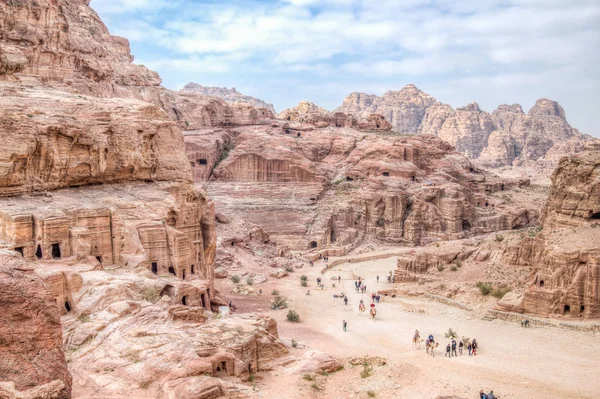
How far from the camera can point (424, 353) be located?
24375mm

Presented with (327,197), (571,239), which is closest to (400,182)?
(327,197)

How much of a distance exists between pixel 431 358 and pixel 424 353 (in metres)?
0.88

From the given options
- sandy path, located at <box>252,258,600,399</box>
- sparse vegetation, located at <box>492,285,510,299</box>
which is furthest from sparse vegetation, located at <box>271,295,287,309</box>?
sparse vegetation, located at <box>492,285,510,299</box>

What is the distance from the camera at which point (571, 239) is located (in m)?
29.6

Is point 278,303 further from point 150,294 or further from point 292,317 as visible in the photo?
point 150,294

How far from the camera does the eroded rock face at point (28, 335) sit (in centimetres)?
851

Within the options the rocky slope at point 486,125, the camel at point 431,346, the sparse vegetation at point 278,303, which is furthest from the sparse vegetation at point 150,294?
the rocky slope at point 486,125

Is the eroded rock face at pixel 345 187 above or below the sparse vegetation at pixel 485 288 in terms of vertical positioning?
above

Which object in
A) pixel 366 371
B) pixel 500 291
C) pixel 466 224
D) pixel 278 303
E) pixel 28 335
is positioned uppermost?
pixel 28 335

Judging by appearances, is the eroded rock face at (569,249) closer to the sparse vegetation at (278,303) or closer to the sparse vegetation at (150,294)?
the sparse vegetation at (278,303)

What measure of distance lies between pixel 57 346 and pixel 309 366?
40.4 ft

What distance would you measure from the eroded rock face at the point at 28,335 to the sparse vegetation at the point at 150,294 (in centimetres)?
1261

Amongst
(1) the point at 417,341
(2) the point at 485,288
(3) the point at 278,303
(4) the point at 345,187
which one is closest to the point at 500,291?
(2) the point at 485,288

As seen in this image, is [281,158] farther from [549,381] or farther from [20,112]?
[549,381]
